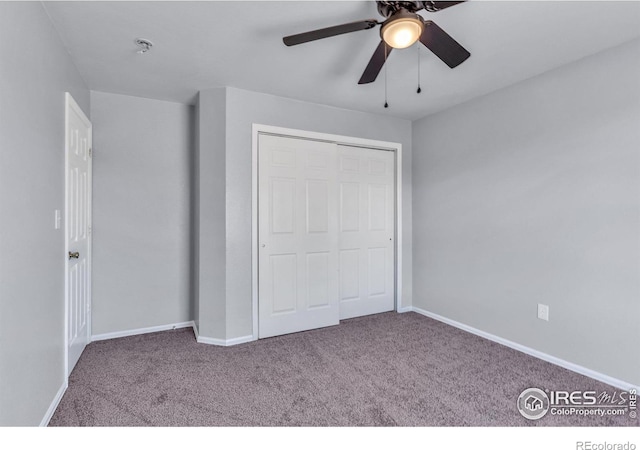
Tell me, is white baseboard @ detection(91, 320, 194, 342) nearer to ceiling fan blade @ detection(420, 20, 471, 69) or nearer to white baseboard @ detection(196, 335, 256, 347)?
white baseboard @ detection(196, 335, 256, 347)

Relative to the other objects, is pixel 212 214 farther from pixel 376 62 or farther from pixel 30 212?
pixel 376 62

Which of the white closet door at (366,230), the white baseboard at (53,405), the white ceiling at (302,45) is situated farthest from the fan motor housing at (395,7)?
the white baseboard at (53,405)

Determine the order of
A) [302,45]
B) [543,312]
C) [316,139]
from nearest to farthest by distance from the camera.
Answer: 1. [302,45]
2. [543,312]
3. [316,139]

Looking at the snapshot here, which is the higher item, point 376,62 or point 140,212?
point 376,62

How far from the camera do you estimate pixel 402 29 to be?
59.6 inches

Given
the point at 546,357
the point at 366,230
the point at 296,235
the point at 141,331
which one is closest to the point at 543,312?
the point at 546,357

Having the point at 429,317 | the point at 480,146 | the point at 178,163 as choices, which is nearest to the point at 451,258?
the point at 429,317

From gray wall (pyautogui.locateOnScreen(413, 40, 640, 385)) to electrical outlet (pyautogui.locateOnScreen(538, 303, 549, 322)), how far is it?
0.04 metres

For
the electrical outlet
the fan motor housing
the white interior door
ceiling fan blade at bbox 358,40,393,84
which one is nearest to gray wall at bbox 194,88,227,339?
the white interior door

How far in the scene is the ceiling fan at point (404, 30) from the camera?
4.88ft

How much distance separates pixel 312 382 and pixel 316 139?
2249mm

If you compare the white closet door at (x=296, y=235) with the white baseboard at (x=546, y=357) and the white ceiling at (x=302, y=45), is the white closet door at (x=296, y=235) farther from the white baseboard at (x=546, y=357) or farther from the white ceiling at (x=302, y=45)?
the white baseboard at (x=546, y=357)

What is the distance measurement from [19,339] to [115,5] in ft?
5.81

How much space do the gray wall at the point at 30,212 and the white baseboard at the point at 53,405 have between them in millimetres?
31
